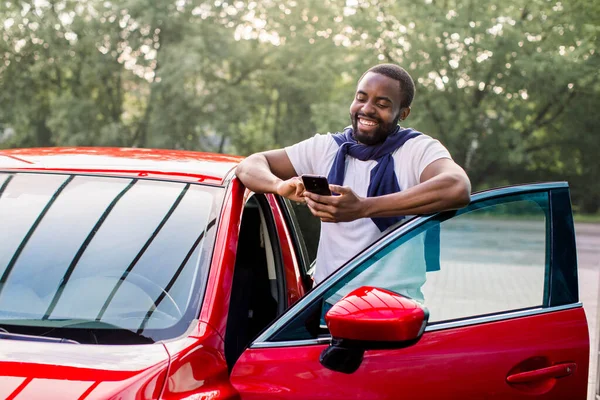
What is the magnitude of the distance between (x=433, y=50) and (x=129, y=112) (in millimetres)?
14641

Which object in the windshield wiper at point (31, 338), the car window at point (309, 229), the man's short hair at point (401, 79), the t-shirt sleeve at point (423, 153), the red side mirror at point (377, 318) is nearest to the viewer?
→ the red side mirror at point (377, 318)

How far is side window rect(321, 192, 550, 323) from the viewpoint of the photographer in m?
2.24

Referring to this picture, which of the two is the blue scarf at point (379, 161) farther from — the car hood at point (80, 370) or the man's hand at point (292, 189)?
the car hood at point (80, 370)

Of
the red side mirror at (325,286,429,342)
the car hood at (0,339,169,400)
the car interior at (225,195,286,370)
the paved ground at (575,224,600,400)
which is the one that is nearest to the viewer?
the car hood at (0,339,169,400)

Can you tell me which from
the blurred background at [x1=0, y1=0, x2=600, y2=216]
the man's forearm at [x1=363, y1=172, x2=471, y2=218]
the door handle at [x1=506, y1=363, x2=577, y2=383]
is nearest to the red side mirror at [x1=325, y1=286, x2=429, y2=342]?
the door handle at [x1=506, y1=363, x2=577, y2=383]

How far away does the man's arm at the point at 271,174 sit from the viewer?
2.62 metres

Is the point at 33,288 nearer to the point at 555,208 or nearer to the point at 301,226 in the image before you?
the point at 555,208

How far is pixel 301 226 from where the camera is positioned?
4270 mm

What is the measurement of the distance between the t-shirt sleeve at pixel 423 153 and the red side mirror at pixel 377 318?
826mm

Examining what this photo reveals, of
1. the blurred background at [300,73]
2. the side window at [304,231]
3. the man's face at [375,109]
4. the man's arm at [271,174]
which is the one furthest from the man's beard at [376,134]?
the blurred background at [300,73]

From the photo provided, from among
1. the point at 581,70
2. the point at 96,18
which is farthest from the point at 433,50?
the point at 96,18

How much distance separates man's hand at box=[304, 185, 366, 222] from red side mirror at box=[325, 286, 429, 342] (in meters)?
0.47

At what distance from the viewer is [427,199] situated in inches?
94.3

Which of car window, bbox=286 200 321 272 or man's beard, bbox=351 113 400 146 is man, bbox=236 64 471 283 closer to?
man's beard, bbox=351 113 400 146
